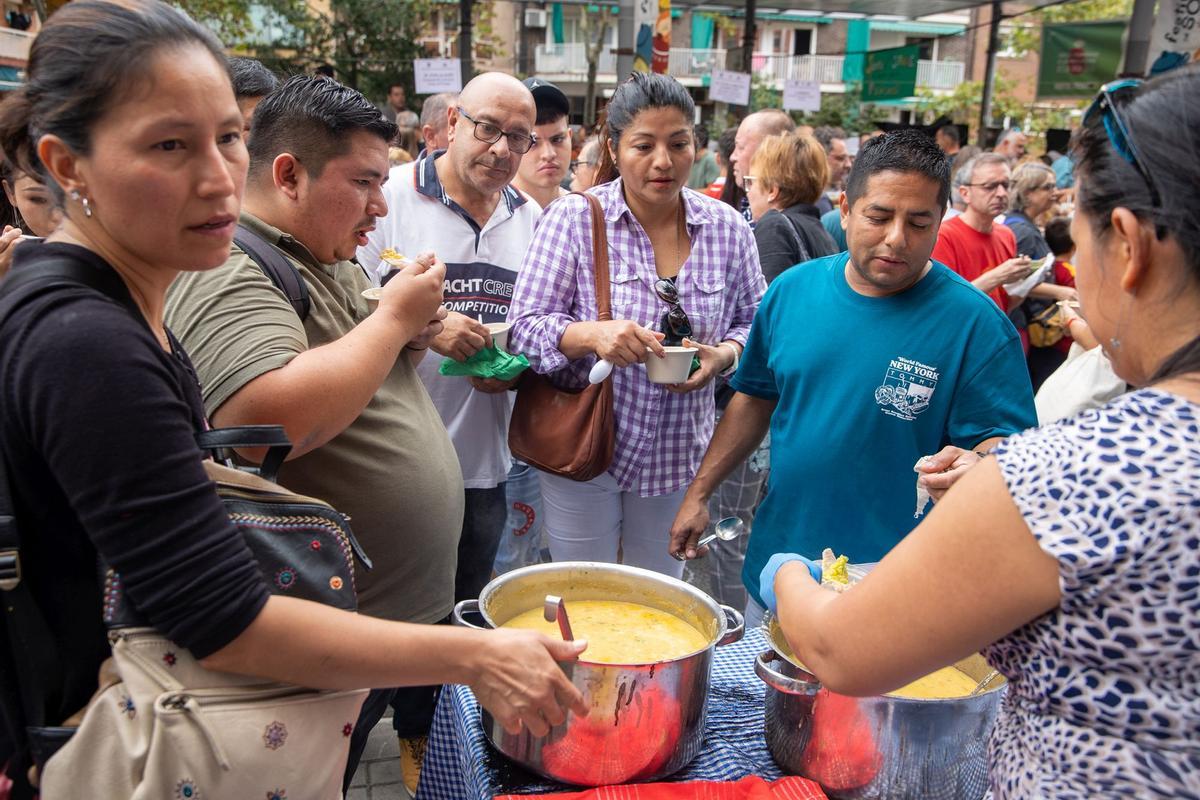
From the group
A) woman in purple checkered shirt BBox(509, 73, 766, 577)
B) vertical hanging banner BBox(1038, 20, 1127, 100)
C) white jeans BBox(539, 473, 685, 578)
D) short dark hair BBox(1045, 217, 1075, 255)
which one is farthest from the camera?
vertical hanging banner BBox(1038, 20, 1127, 100)

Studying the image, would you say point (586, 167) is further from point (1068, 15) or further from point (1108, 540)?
point (1068, 15)

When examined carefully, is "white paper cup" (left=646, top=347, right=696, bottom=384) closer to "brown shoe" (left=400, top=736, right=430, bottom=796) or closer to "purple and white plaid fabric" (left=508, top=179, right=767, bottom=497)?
"purple and white plaid fabric" (left=508, top=179, right=767, bottom=497)

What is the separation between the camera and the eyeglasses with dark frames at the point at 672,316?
3.07 metres

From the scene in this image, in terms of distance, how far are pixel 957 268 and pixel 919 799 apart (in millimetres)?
4294

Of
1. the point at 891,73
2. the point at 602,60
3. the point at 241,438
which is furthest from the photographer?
the point at 602,60

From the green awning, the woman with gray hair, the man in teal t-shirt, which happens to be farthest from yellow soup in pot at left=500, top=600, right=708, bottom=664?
the green awning

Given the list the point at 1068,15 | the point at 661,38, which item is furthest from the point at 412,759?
the point at 1068,15

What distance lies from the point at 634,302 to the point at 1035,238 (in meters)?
4.15

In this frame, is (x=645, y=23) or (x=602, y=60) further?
(x=602, y=60)

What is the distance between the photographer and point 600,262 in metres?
3.08

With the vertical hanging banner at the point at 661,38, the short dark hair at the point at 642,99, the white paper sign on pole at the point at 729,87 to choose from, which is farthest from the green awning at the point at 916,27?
the short dark hair at the point at 642,99

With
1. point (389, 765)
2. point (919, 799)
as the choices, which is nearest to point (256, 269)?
point (919, 799)

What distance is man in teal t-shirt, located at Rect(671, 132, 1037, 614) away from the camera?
7.39 feet

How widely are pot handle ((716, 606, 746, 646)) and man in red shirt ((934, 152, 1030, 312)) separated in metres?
3.97
